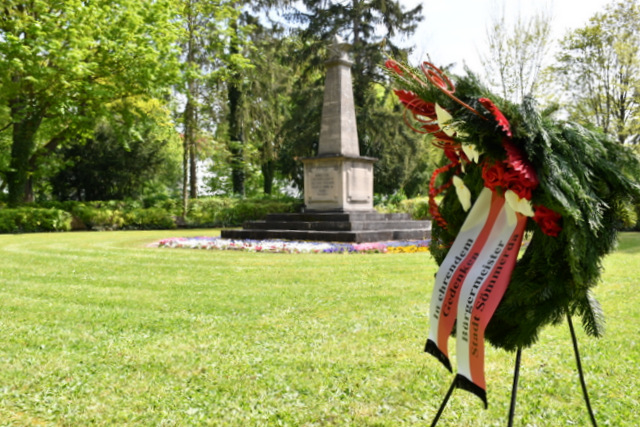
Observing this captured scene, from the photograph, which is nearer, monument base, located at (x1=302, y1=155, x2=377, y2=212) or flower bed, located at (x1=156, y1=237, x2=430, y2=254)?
flower bed, located at (x1=156, y1=237, x2=430, y2=254)

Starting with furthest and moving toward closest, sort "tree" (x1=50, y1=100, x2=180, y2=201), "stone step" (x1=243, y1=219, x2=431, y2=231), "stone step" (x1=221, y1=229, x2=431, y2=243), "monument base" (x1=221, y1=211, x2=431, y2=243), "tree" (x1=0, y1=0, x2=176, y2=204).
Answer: "tree" (x1=50, y1=100, x2=180, y2=201) < "tree" (x1=0, y1=0, x2=176, y2=204) < "stone step" (x1=243, y1=219, x2=431, y2=231) < "monument base" (x1=221, y1=211, x2=431, y2=243) < "stone step" (x1=221, y1=229, x2=431, y2=243)

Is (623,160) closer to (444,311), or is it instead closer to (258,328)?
(444,311)

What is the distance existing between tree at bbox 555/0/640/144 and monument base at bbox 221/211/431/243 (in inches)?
521

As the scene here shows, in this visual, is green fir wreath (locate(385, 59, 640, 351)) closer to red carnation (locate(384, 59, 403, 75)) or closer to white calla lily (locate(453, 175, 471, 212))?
red carnation (locate(384, 59, 403, 75))

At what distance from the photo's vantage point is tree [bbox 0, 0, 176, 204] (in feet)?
56.1

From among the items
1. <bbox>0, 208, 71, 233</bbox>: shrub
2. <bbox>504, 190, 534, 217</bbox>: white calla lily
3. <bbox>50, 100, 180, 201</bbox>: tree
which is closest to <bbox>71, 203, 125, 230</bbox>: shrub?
<bbox>0, 208, 71, 233</bbox>: shrub

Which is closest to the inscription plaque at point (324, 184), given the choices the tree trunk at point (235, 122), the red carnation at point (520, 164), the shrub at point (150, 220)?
the shrub at point (150, 220)

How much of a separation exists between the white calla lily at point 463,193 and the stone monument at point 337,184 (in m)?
11.4

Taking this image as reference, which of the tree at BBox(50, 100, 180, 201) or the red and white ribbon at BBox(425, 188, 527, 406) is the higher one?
the tree at BBox(50, 100, 180, 201)

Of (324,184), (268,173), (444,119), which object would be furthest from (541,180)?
(268,173)

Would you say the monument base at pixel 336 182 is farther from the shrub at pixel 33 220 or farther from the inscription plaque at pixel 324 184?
the shrub at pixel 33 220

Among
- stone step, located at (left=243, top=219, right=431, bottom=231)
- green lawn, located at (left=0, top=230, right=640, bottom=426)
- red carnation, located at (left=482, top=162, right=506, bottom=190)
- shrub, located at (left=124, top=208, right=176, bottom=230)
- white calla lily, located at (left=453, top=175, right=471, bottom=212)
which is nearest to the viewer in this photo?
red carnation, located at (left=482, top=162, right=506, bottom=190)

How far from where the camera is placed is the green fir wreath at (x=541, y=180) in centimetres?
184

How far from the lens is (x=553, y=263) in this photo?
192cm
